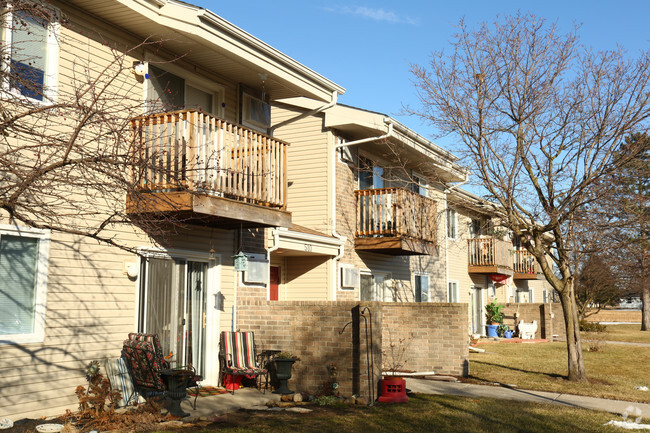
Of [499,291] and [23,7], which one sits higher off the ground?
[23,7]

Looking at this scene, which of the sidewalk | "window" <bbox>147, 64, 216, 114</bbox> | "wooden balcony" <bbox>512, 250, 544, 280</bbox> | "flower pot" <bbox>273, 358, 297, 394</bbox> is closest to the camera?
the sidewalk

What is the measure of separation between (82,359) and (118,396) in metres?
0.87

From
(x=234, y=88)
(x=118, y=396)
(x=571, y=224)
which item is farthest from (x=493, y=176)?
(x=118, y=396)

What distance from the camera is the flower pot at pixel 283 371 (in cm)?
995

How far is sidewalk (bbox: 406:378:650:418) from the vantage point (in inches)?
378

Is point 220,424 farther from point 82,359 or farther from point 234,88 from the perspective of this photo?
point 234,88

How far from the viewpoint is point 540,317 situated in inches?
998

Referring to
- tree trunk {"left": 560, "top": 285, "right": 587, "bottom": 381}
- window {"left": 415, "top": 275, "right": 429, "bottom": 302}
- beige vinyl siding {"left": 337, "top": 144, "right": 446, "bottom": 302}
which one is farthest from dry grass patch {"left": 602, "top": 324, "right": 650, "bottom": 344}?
tree trunk {"left": 560, "top": 285, "right": 587, "bottom": 381}

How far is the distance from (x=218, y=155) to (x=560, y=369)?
9.71 m

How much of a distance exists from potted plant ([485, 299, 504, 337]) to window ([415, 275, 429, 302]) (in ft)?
21.2

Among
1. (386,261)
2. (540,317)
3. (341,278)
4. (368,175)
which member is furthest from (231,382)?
(540,317)

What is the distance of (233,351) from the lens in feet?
33.2

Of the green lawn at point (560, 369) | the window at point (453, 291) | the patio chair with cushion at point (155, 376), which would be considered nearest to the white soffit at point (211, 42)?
the patio chair with cushion at point (155, 376)

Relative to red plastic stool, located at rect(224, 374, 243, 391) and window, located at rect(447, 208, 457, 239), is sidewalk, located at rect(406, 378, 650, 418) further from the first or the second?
window, located at rect(447, 208, 457, 239)
